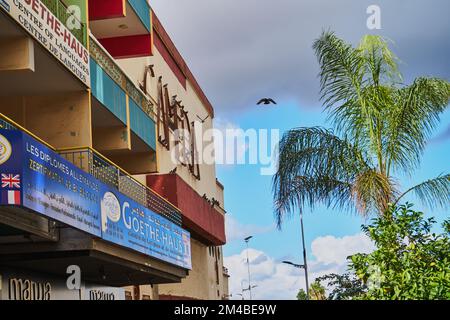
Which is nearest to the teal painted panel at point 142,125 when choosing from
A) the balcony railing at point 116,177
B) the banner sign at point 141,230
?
the balcony railing at point 116,177

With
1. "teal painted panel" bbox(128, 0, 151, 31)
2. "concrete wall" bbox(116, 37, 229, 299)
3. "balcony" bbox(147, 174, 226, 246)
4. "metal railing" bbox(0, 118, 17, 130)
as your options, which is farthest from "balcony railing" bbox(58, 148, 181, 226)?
"balcony" bbox(147, 174, 226, 246)

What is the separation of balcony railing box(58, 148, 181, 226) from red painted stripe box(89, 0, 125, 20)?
5.86m

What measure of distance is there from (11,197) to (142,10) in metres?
16.4

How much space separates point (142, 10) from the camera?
93.9 feet

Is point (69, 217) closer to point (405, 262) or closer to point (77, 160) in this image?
point (77, 160)

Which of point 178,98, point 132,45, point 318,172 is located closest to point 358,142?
point 318,172

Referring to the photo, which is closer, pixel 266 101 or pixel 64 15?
pixel 64 15

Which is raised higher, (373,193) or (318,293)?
(373,193)

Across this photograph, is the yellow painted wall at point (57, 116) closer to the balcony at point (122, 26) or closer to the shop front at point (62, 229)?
the shop front at point (62, 229)

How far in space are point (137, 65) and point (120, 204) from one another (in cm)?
1585

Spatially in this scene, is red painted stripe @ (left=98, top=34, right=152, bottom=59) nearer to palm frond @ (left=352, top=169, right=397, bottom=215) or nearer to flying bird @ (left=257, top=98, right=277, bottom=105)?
flying bird @ (left=257, top=98, right=277, bottom=105)

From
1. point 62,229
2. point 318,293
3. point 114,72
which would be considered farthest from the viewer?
point 318,293
